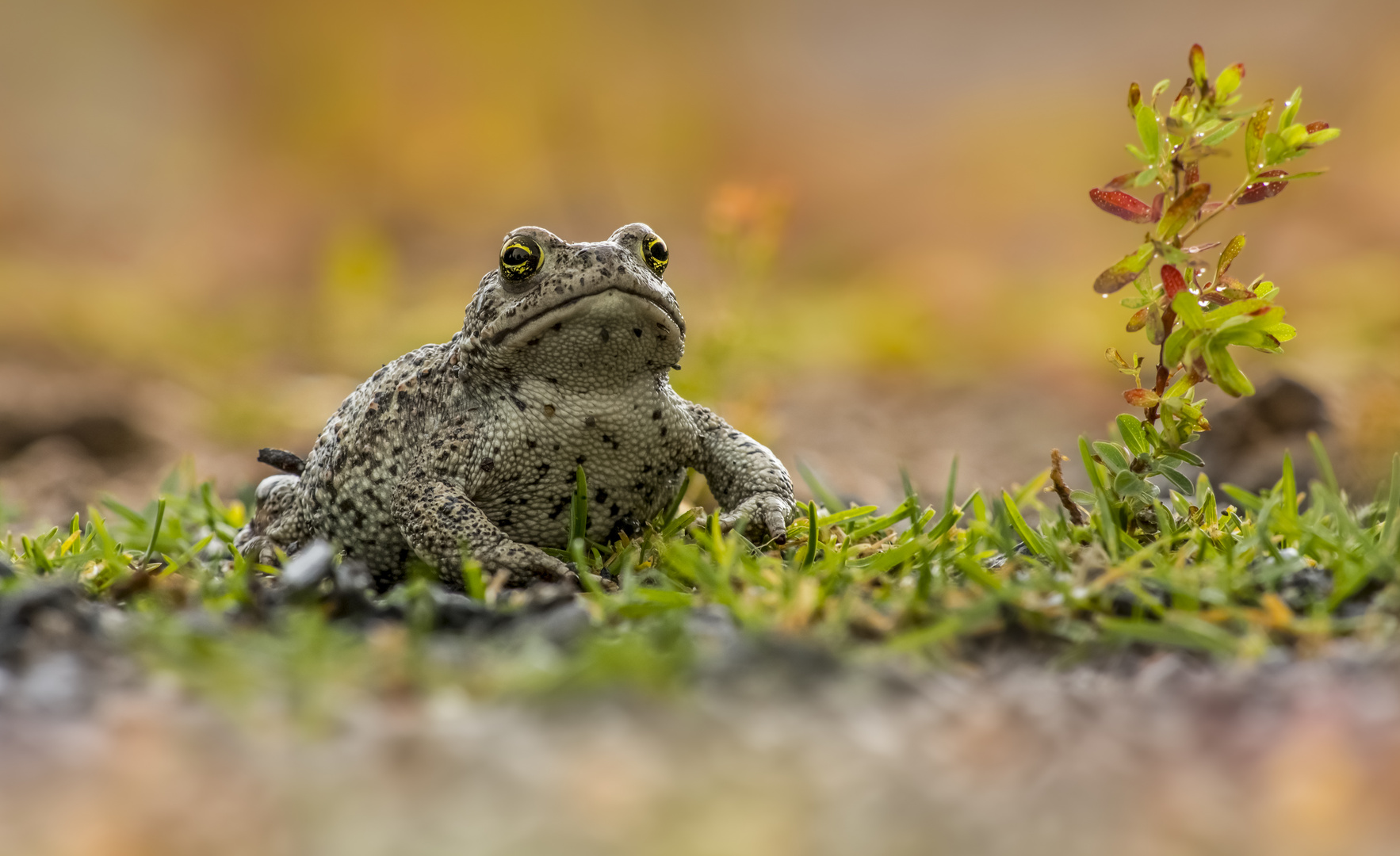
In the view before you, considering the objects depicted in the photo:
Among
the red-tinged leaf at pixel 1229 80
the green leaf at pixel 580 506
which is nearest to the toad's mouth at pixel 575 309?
the green leaf at pixel 580 506

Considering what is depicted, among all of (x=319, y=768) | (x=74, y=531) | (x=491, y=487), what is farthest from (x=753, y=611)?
(x=74, y=531)

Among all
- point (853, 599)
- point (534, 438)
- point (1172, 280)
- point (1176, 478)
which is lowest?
point (853, 599)

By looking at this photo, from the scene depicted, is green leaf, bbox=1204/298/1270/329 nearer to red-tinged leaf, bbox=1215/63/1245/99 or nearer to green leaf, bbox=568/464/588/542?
red-tinged leaf, bbox=1215/63/1245/99

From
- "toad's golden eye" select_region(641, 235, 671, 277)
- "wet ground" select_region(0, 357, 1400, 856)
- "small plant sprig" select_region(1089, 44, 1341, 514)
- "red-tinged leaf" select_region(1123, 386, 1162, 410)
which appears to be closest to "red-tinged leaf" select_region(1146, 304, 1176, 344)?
"small plant sprig" select_region(1089, 44, 1341, 514)

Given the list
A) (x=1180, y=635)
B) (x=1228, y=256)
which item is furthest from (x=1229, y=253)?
(x=1180, y=635)

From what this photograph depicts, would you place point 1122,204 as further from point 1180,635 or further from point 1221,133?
point 1180,635

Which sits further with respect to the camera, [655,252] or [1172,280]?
[655,252]
